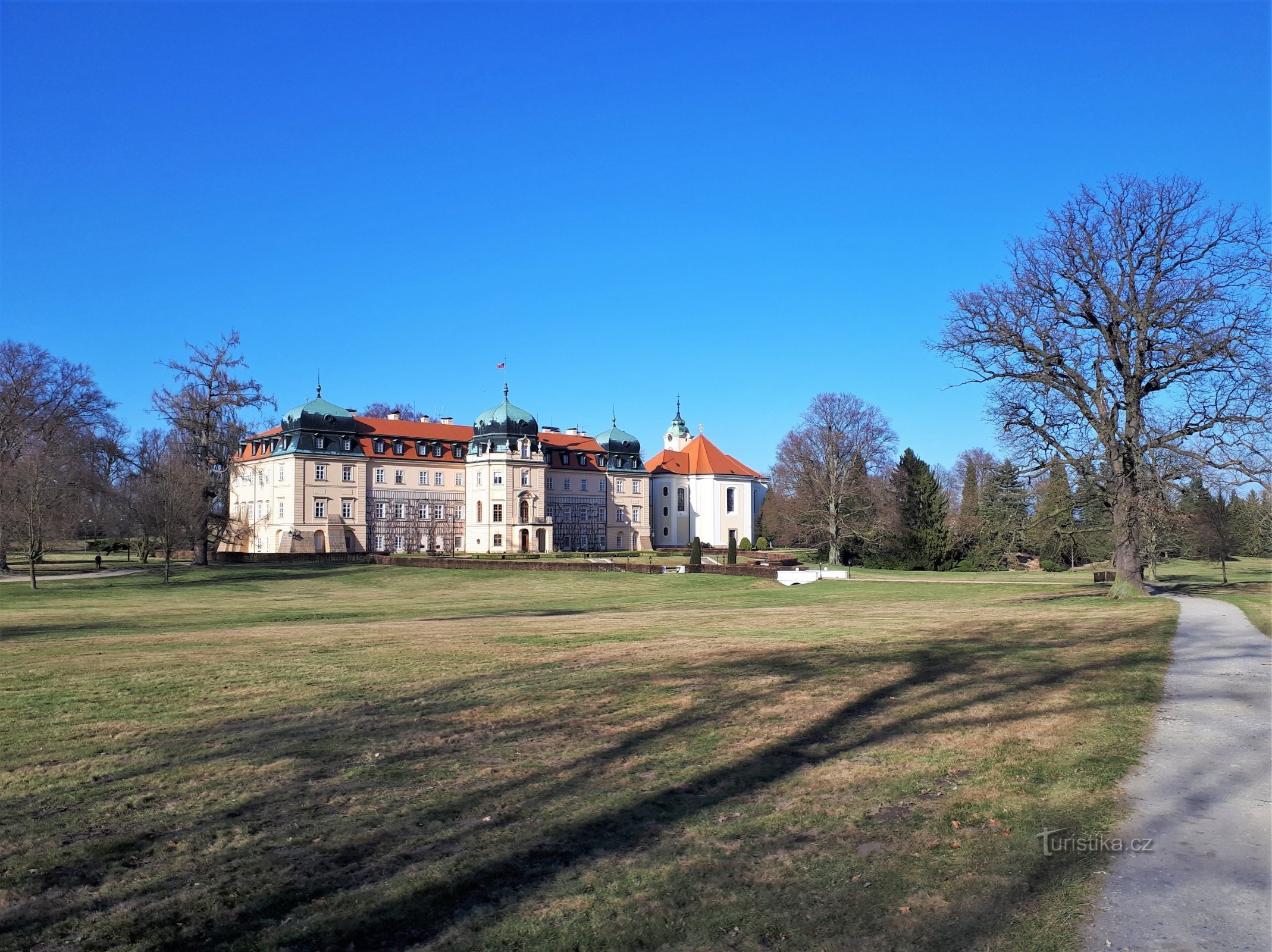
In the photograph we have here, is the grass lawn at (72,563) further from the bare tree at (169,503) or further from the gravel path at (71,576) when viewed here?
the bare tree at (169,503)

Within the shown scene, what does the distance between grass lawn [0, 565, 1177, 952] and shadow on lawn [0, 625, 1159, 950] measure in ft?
0.08

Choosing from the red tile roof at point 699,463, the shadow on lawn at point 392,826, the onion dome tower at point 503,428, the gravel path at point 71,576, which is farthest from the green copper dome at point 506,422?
the shadow on lawn at point 392,826

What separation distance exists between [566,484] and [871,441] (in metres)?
29.2

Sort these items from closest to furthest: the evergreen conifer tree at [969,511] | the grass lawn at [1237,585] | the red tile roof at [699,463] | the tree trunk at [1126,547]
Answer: the grass lawn at [1237,585]
the tree trunk at [1126,547]
the evergreen conifer tree at [969,511]
the red tile roof at [699,463]

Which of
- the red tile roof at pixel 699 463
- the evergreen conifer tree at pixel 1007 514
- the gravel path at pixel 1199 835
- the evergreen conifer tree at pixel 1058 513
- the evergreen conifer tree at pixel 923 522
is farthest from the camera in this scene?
the red tile roof at pixel 699 463

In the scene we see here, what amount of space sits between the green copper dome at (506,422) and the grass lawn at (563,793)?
209 ft

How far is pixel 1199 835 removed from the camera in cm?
600

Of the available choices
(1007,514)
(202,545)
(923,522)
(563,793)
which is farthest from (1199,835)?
(923,522)

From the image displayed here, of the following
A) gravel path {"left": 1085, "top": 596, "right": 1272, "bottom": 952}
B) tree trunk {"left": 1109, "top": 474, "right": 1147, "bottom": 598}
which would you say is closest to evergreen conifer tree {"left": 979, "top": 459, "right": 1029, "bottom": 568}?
tree trunk {"left": 1109, "top": 474, "right": 1147, "bottom": 598}

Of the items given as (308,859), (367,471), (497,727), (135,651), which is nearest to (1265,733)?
(497,727)

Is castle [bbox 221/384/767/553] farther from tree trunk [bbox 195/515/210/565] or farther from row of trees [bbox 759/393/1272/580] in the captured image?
row of trees [bbox 759/393/1272/580]

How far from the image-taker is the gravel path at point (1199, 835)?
15.2 feet

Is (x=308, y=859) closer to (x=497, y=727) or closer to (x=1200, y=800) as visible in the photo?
(x=497, y=727)

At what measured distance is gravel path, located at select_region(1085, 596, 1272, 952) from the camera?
15.2 feet
